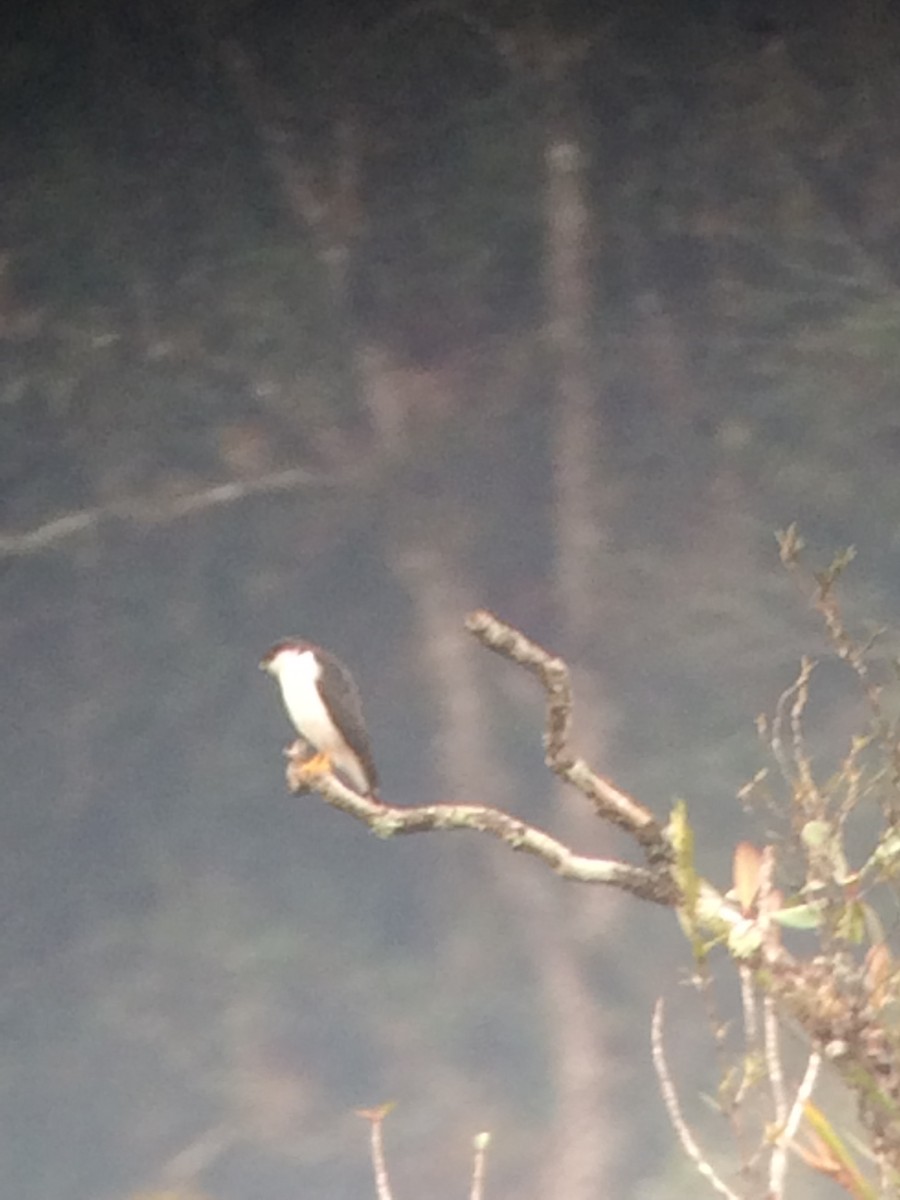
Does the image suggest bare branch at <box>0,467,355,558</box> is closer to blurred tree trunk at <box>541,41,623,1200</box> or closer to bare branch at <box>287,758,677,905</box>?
blurred tree trunk at <box>541,41,623,1200</box>

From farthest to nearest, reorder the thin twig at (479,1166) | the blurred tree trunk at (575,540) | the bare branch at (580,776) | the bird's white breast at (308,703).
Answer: the blurred tree trunk at (575,540) < the bird's white breast at (308,703) < the thin twig at (479,1166) < the bare branch at (580,776)

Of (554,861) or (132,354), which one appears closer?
(554,861)

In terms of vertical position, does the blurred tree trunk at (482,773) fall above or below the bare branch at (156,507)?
below

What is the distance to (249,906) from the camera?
1253mm

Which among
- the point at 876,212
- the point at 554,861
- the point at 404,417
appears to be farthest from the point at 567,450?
the point at 554,861

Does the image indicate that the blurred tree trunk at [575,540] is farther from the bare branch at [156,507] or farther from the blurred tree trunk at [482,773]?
the bare branch at [156,507]

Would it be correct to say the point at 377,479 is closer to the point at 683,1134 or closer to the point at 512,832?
the point at 512,832

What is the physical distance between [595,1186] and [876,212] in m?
1.01

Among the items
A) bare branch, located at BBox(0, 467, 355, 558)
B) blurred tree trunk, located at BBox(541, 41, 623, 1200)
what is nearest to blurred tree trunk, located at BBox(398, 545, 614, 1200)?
blurred tree trunk, located at BBox(541, 41, 623, 1200)

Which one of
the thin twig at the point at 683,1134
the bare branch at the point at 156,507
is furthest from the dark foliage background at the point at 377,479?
the thin twig at the point at 683,1134

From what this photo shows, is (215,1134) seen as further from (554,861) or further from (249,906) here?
(554,861)

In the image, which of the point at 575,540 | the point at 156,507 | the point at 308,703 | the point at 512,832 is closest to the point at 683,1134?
the point at 512,832

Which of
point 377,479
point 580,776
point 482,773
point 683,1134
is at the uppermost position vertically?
point 377,479

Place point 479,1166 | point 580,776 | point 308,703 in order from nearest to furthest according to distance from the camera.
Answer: point 580,776
point 479,1166
point 308,703
